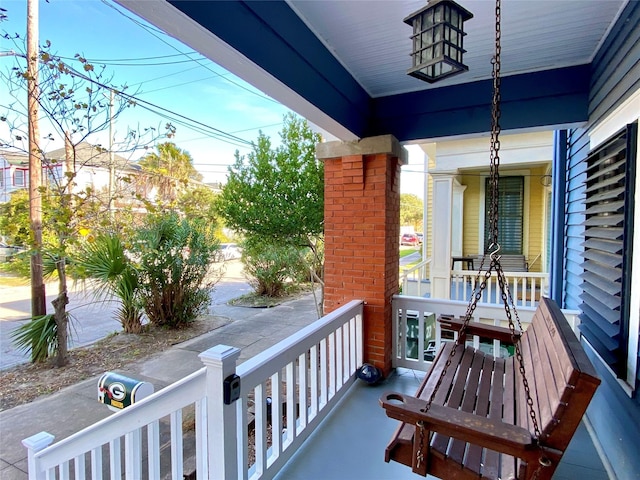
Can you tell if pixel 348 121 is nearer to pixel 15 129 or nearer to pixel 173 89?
pixel 15 129

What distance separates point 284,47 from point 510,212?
6.96 m

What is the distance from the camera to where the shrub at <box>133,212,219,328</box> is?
6008mm

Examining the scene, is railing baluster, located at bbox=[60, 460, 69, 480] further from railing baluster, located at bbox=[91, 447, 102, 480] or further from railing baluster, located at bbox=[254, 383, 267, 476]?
railing baluster, located at bbox=[254, 383, 267, 476]

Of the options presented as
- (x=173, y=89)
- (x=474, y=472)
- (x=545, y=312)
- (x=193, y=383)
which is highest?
(x=173, y=89)

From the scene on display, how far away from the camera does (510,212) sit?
732 cm

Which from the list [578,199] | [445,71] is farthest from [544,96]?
[445,71]

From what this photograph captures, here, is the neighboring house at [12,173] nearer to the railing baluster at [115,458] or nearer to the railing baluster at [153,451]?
the railing baluster at [115,458]

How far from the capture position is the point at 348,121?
106 inches

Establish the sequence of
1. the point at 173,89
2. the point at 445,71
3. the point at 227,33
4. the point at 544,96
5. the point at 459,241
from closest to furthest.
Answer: the point at 227,33, the point at 445,71, the point at 544,96, the point at 459,241, the point at 173,89

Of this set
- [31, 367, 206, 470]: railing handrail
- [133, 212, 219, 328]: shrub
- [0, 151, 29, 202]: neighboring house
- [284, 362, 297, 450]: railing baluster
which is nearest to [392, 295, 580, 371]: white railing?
[284, 362, 297, 450]: railing baluster

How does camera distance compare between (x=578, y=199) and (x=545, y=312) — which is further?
(x=578, y=199)

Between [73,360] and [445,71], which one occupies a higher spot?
[445,71]

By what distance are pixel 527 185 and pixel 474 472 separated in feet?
24.1

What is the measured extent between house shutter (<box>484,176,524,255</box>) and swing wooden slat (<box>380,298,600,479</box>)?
6.16m
